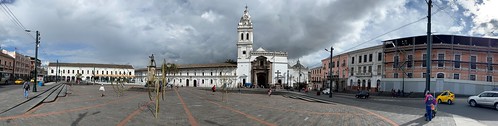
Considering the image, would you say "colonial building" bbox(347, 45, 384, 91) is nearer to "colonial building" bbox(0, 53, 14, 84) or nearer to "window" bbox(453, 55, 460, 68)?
"window" bbox(453, 55, 460, 68)

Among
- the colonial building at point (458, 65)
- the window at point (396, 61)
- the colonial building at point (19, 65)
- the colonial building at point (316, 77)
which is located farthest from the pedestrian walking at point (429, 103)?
the colonial building at point (19, 65)

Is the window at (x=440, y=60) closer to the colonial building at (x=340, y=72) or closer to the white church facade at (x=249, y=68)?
the colonial building at (x=340, y=72)

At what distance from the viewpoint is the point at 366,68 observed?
2312 inches

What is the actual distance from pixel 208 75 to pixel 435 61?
211 feet

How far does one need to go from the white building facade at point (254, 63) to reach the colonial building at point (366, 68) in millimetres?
27777

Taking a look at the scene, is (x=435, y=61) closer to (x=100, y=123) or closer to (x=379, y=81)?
(x=379, y=81)

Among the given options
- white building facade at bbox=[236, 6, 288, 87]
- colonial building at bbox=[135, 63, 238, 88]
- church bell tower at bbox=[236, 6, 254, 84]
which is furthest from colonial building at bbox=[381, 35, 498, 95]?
colonial building at bbox=[135, 63, 238, 88]

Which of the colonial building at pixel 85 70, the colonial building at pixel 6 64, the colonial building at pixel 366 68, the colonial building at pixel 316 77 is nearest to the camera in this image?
the colonial building at pixel 366 68

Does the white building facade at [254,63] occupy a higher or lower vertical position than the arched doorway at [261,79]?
higher

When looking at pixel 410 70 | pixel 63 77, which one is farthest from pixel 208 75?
pixel 63 77

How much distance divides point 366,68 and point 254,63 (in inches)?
1496

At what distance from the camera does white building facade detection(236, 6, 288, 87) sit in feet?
296

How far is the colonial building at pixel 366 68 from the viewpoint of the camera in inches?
2172

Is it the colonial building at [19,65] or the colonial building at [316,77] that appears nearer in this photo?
the colonial building at [316,77]
